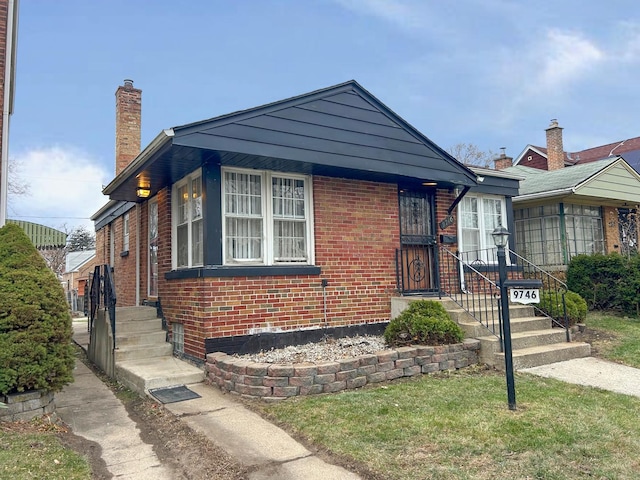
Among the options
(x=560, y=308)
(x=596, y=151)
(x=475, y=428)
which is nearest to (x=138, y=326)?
(x=475, y=428)

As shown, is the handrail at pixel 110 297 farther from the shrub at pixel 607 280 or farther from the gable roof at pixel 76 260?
the gable roof at pixel 76 260

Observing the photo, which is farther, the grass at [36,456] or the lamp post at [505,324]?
the lamp post at [505,324]

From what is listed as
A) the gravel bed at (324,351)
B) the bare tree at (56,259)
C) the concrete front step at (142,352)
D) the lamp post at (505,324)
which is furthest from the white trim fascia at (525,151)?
the bare tree at (56,259)

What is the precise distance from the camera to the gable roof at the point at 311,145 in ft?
20.7

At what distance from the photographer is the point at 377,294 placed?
8070 millimetres

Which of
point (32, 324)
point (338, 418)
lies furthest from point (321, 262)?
point (32, 324)

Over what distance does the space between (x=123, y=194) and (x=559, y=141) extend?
16418mm

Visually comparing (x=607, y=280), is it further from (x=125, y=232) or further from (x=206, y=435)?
(x=125, y=232)

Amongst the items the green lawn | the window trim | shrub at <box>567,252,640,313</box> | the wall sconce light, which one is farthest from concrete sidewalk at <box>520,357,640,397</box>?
the window trim

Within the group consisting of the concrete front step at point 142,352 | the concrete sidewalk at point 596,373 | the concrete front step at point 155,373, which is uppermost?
the concrete front step at point 142,352

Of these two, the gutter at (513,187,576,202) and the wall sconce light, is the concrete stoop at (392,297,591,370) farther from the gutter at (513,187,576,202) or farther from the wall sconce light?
the gutter at (513,187,576,202)

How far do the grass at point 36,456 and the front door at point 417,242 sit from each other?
5.83m

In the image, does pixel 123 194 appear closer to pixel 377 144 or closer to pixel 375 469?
pixel 377 144

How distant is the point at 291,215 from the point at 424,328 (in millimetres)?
2599
